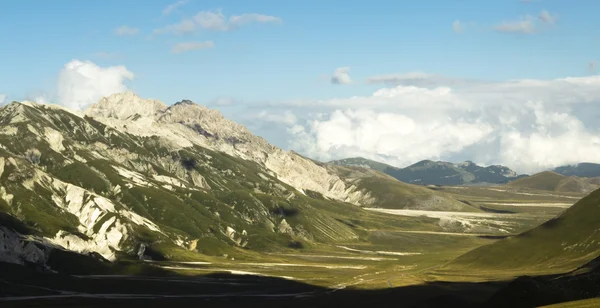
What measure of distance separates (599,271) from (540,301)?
92.9ft

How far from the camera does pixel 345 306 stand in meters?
195

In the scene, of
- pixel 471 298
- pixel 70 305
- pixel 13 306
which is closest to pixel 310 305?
pixel 471 298

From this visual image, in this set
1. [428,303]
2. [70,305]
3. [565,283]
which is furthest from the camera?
[70,305]

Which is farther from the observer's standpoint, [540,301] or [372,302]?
[372,302]

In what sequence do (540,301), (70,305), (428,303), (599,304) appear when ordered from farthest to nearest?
(70,305), (428,303), (540,301), (599,304)

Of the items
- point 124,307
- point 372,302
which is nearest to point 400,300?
point 372,302

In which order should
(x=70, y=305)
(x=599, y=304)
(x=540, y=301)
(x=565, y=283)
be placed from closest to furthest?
1. (x=599, y=304)
2. (x=540, y=301)
3. (x=565, y=283)
4. (x=70, y=305)

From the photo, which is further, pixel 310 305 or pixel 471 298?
pixel 310 305

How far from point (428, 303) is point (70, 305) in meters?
97.8

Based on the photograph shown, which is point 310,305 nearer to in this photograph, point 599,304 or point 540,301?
point 540,301

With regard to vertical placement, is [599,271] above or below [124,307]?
above

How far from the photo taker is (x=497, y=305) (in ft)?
466

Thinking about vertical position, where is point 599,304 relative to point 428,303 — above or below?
above

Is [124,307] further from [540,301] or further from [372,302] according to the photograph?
[540,301]
